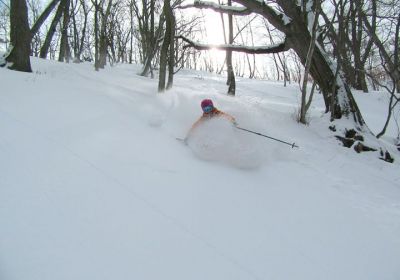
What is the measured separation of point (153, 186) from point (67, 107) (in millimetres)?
2624

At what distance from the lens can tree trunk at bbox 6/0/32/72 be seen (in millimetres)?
7562

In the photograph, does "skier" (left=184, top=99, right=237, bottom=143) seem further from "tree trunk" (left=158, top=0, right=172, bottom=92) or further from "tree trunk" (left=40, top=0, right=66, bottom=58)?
"tree trunk" (left=40, top=0, right=66, bottom=58)

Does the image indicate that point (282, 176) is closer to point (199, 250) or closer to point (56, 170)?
point (199, 250)

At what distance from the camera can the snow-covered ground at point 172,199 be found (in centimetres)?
249

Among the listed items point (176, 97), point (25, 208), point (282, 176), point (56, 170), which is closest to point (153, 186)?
point (56, 170)

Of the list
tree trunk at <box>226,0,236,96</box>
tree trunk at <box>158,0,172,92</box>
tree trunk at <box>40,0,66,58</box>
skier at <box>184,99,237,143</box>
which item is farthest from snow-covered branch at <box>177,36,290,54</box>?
tree trunk at <box>40,0,66,58</box>

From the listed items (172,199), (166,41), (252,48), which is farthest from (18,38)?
(172,199)

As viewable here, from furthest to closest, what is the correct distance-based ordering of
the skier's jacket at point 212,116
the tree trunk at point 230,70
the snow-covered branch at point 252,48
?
the tree trunk at point 230,70 → the snow-covered branch at point 252,48 → the skier's jacket at point 212,116

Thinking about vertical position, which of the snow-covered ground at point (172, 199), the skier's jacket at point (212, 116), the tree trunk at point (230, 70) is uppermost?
the tree trunk at point (230, 70)

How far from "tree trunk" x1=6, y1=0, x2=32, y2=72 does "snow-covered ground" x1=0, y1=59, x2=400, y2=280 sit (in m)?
1.63

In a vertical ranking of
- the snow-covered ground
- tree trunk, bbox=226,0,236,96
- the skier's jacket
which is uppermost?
tree trunk, bbox=226,0,236,96

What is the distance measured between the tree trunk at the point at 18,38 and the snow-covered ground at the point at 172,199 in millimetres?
1633

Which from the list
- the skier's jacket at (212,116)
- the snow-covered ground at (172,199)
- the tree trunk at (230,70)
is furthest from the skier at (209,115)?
the tree trunk at (230,70)

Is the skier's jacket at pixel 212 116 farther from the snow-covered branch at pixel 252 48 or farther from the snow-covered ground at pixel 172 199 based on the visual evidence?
the snow-covered branch at pixel 252 48
